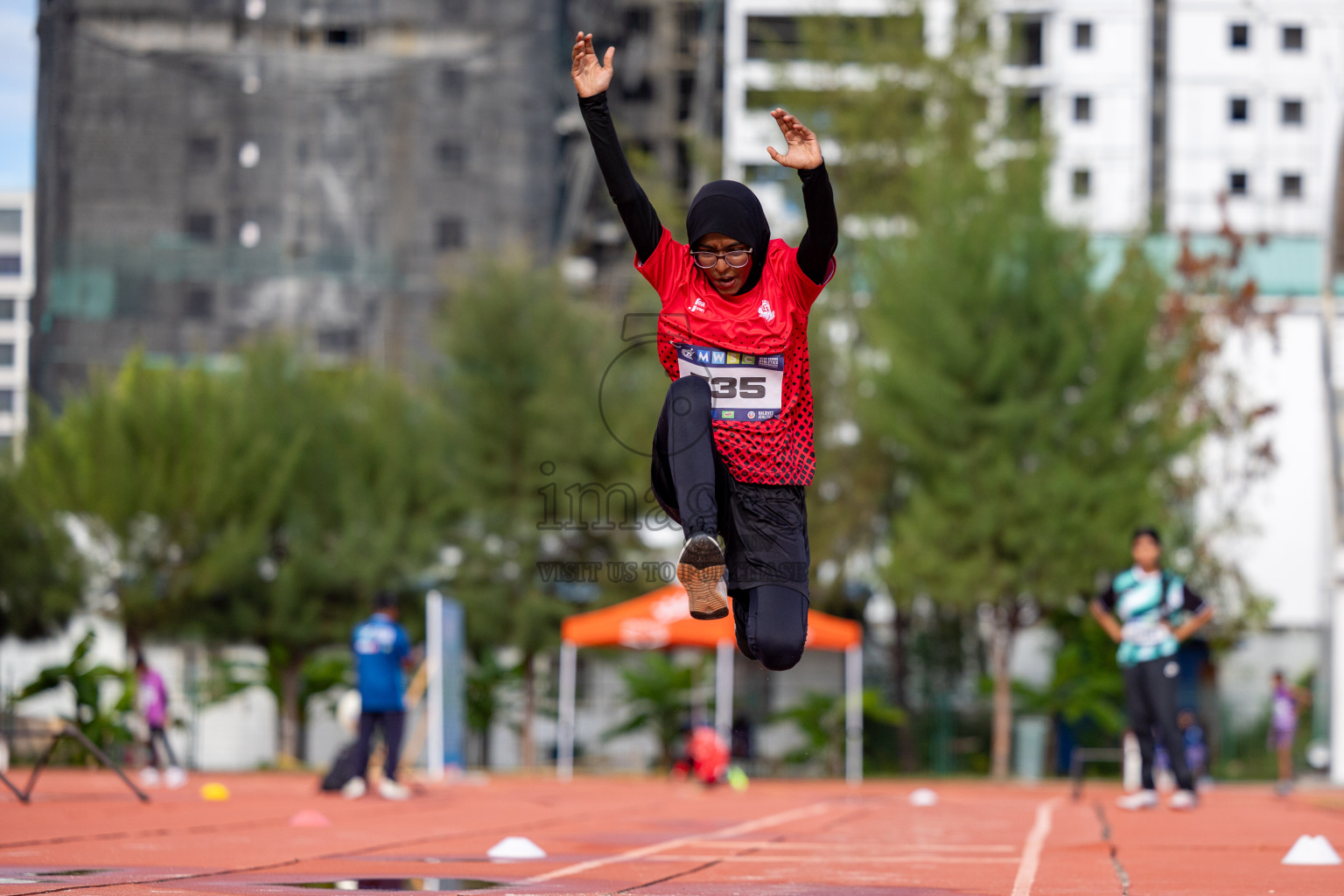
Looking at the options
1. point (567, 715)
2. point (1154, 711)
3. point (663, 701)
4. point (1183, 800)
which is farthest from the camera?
point (663, 701)

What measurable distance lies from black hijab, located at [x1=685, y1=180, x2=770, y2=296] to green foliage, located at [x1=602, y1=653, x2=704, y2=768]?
19633 millimetres

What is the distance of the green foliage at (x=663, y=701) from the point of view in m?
25.4

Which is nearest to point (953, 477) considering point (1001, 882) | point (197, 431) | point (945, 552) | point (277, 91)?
point (945, 552)

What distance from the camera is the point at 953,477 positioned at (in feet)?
79.8

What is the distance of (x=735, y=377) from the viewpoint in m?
6.08

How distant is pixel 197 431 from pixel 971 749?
1391 centimetres

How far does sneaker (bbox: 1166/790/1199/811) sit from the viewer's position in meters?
11.8

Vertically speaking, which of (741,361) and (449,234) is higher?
(449,234)

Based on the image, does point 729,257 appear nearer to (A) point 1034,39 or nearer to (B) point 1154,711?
(B) point 1154,711

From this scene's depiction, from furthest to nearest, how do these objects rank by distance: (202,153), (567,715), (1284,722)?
(202,153) → (1284,722) → (567,715)

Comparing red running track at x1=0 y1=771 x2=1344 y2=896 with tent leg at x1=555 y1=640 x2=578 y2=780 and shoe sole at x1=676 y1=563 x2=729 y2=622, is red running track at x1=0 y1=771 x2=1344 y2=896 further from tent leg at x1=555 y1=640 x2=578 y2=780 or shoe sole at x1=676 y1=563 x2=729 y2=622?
tent leg at x1=555 y1=640 x2=578 y2=780

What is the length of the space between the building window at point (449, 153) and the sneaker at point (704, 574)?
49732mm

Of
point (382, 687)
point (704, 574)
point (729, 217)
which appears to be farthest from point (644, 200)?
point (382, 687)

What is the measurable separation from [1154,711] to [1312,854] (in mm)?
4668
